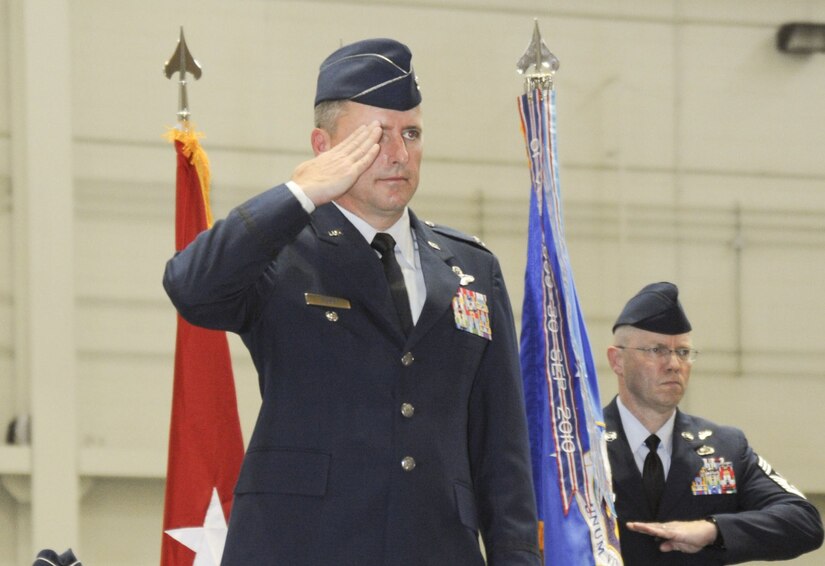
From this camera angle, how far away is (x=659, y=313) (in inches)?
130

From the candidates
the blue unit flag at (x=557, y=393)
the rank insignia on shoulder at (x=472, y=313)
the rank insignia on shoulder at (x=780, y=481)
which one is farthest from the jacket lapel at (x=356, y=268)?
the rank insignia on shoulder at (x=780, y=481)

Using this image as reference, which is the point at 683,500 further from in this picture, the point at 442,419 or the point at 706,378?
the point at 706,378

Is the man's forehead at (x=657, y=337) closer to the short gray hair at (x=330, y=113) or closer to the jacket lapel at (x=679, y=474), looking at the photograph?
the jacket lapel at (x=679, y=474)

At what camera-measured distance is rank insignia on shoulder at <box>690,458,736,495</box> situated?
309 centimetres

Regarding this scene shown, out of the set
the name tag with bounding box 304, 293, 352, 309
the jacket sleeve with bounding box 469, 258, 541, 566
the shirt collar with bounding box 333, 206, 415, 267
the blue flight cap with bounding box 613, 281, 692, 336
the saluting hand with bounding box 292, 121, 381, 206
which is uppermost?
the saluting hand with bounding box 292, 121, 381, 206

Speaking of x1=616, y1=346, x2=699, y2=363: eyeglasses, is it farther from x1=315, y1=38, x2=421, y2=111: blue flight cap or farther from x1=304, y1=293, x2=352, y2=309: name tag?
x1=304, y1=293, x2=352, y2=309: name tag

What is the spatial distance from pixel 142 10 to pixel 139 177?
730 mm

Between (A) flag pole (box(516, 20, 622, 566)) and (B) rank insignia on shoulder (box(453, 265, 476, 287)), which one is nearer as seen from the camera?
(B) rank insignia on shoulder (box(453, 265, 476, 287))

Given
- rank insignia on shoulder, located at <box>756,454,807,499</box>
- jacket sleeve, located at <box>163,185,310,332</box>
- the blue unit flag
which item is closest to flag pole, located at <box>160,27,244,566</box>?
the blue unit flag

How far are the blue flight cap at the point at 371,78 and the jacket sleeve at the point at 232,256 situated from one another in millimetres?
250

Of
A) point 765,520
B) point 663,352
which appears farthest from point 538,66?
point 765,520

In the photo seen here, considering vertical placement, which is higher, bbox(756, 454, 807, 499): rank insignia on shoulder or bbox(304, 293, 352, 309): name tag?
bbox(304, 293, 352, 309): name tag

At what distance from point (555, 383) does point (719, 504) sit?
69 cm

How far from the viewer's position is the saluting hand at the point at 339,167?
5.55ft
